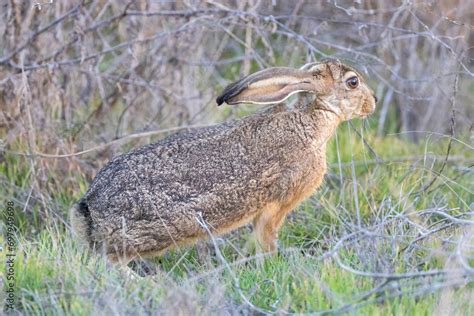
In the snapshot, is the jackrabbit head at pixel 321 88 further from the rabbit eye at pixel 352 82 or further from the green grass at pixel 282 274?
the green grass at pixel 282 274

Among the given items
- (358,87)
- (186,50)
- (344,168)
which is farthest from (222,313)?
Result: (186,50)

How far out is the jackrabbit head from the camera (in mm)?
5207

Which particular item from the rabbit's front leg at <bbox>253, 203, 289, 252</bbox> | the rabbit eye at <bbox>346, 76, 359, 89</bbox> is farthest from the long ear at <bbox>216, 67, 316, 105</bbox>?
the rabbit's front leg at <bbox>253, 203, 289, 252</bbox>

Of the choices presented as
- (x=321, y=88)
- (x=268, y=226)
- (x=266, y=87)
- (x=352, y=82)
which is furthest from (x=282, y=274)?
(x=352, y=82)

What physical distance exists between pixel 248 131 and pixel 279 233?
2.61ft

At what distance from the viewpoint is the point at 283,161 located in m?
5.32

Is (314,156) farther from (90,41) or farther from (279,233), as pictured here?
(90,41)

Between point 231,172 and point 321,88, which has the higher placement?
point 321,88

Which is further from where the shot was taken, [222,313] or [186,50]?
[186,50]

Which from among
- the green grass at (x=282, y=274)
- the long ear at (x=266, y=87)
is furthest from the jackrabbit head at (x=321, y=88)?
the green grass at (x=282, y=274)

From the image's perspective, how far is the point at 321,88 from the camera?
5.53 meters

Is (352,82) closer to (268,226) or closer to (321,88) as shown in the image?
(321,88)

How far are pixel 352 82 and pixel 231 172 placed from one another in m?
1.08

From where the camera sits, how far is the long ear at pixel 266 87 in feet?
16.7
